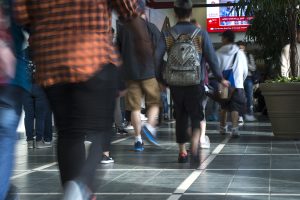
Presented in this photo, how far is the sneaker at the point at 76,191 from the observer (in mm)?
3189

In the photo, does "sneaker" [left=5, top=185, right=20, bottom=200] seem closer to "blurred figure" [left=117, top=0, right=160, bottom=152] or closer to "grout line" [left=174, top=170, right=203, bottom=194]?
"grout line" [left=174, top=170, right=203, bottom=194]

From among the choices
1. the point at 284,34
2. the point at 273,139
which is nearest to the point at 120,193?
the point at 273,139

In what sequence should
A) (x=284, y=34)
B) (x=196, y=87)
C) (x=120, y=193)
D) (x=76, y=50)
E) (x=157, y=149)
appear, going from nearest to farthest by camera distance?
(x=76, y=50) → (x=120, y=193) → (x=196, y=87) → (x=157, y=149) → (x=284, y=34)

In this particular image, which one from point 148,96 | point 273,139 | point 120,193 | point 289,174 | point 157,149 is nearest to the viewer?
point 120,193

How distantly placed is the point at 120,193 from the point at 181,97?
207 cm

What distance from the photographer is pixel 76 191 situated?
10.5 feet

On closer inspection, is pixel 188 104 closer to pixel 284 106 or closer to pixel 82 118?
pixel 284 106

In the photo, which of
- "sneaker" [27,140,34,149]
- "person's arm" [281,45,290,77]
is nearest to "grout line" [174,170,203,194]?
"sneaker" [27,140,34,149]

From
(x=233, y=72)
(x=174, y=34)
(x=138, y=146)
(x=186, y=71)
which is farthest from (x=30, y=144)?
(x=186, y=71)

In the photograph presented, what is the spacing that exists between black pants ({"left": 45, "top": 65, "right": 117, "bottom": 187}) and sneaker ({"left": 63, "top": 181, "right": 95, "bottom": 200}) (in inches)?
1.6

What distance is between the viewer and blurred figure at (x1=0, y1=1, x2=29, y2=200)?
3246 millimetres

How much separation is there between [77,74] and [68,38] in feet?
0.62

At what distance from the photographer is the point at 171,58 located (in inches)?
307

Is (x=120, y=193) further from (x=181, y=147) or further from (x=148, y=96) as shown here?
(x=148, y=96)
